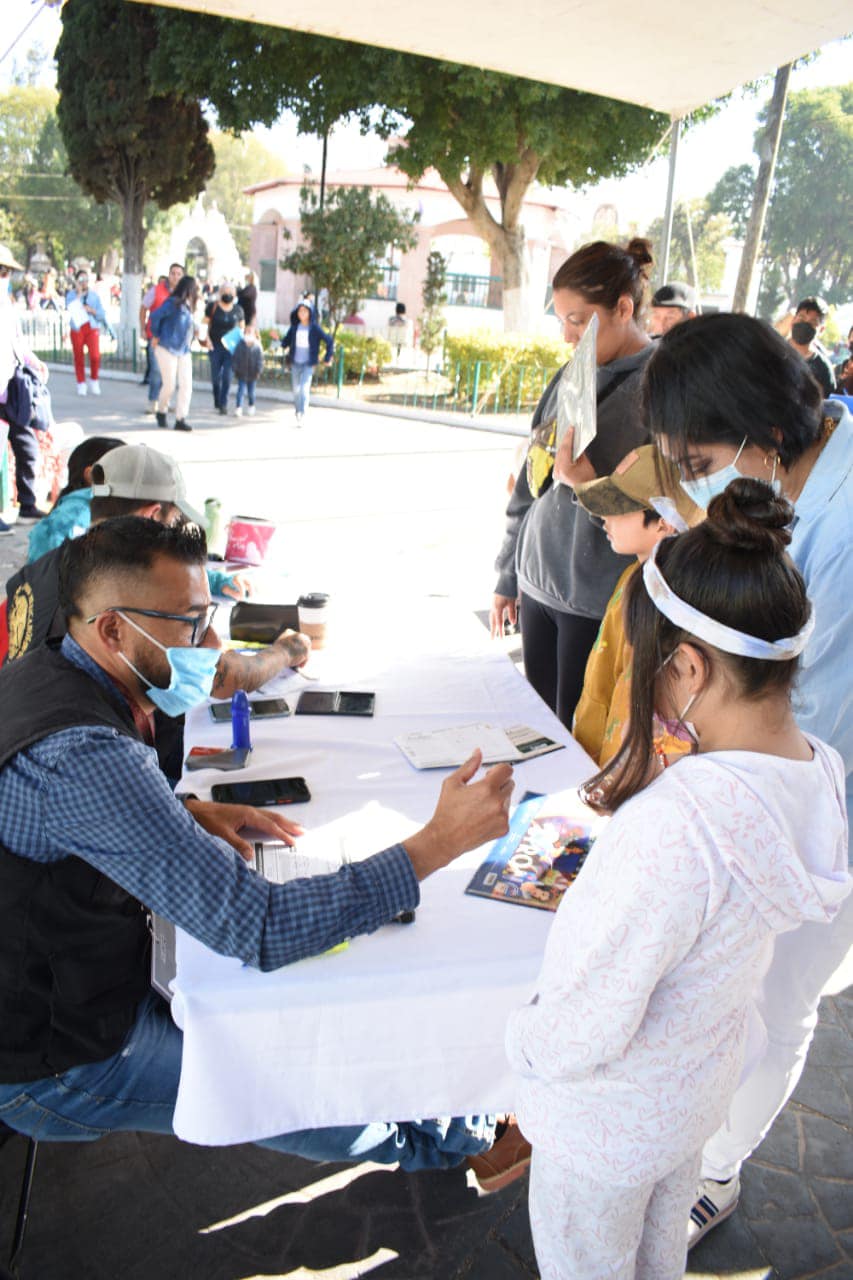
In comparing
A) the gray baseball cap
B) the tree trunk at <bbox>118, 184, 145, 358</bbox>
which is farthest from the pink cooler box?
the tree trunk at <bbox>118, 184, 145, 358</bbox>

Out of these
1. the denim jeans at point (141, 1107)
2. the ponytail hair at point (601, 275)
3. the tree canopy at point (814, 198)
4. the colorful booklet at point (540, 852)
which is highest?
the tree canopy at point (814, 198)

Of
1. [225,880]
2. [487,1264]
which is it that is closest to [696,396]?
[225,880]

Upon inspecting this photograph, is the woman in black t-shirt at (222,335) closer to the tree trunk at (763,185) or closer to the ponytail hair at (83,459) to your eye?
the tree trunk at (763,185)

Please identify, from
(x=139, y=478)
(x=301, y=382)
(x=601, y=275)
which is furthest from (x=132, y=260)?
(x=601, y=275)

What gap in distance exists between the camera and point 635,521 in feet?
7.70

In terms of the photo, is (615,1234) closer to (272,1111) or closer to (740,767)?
(272,1111)

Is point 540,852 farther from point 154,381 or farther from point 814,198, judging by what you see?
point 814,198

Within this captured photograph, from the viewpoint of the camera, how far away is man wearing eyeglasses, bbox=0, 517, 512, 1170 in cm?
151

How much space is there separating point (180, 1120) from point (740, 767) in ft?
3.41

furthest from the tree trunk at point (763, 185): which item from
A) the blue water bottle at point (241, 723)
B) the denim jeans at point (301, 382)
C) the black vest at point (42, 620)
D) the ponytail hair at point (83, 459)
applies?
the blue water bottle at point (241, 723)

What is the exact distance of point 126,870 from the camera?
1520 mm

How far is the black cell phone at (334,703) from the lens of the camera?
8.33ft

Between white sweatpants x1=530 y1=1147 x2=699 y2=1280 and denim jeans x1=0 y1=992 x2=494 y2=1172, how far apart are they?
0.34m

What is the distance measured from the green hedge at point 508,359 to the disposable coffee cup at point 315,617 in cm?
1396
